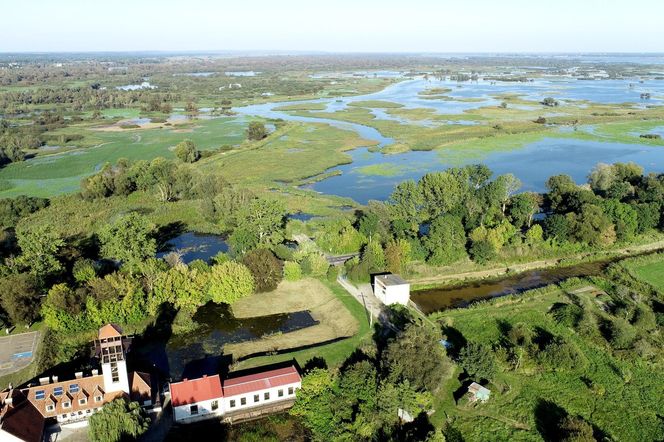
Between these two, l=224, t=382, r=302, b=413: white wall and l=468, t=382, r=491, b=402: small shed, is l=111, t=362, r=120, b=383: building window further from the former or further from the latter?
l=468, t=382, r=491, b=402: small shed

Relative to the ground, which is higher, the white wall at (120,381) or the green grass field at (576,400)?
the white wall at (120,381)

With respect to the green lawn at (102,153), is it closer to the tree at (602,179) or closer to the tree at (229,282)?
the tree at (229,282)

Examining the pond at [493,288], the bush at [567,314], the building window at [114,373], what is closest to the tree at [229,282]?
the building window at [114,373]

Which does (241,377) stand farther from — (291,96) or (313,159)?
(291,96)

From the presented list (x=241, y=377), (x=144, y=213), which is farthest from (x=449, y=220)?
(x=144, y=213)

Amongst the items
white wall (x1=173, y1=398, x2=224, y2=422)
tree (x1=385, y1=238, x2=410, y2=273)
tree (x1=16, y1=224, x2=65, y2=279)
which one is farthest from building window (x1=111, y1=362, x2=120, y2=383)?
tree (x1=385, y1=238, x2=410, y2=273)

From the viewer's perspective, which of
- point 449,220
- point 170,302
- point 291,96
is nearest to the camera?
point 170,302

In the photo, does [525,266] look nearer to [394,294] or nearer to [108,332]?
[394,294]
